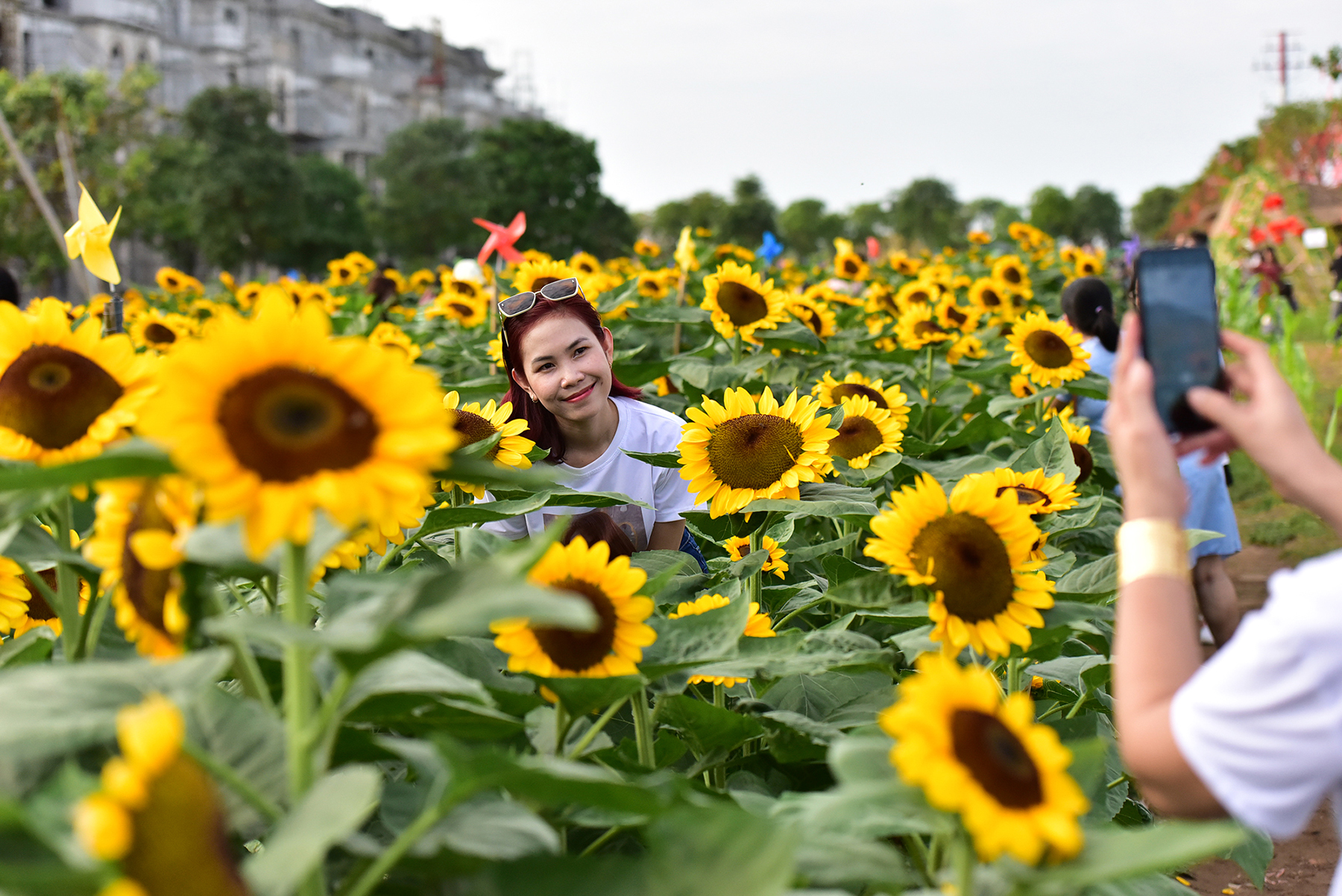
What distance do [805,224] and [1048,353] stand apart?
2250 inches

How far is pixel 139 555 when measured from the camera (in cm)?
98

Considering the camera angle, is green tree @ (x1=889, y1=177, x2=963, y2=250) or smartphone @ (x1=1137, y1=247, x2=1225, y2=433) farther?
green tree @ (x1=889, y1=177, x2=963, y2=250)

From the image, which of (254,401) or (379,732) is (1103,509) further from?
(254,401)

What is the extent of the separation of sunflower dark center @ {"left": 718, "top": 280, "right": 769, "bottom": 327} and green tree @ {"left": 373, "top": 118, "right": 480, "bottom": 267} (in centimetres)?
4721

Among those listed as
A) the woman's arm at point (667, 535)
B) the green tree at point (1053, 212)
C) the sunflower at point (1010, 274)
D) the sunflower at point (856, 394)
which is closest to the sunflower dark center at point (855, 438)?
the sunflower at point (856, 394)

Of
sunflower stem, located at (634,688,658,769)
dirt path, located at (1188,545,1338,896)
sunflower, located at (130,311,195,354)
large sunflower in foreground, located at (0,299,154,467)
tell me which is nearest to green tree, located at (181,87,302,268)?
sunflower, located at (130,311,195,354)

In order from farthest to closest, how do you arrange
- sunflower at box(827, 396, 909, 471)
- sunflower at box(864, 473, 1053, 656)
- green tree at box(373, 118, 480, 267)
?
green tree at box(373, 118, 480, 267), sunflower at box(827, 396, 909, 471), sunflower at box(864, 473, 1053, 656)

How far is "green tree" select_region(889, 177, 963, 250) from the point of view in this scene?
1485 inches

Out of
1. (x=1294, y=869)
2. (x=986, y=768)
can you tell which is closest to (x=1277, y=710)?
(x=986, y=768)

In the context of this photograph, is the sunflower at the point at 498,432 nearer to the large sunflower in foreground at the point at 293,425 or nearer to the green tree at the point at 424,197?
the large sunflower in foreground at the point at 293,425

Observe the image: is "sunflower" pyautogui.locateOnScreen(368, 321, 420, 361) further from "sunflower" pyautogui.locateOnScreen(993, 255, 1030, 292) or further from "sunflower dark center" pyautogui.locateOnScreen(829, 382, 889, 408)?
"sunflower" pyautogui.locateOnScreen(993, 255, 1030, 292)

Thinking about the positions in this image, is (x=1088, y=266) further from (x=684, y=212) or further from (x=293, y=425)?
(x=684, y=212)

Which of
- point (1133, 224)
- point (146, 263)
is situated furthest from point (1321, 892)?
point (1133, 224)

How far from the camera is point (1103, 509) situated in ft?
11.3
